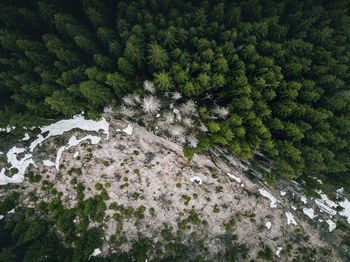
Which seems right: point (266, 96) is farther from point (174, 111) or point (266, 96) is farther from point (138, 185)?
point (138, 185)

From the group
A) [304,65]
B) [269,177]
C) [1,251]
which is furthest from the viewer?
[304,65]

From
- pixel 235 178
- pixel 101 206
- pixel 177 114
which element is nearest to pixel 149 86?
pixel 177 114

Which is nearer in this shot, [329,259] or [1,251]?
[1,251]

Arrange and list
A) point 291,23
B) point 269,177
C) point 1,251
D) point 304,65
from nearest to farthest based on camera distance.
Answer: point 1,251, point 269,177, point 304,65, point 291,23

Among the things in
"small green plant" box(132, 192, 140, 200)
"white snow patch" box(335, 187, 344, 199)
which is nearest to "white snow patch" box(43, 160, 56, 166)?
"small green plant" box(132, 192, 140, 200)

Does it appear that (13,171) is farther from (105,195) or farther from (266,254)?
(266,254)

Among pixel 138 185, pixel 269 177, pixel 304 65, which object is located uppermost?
pixel 304 65

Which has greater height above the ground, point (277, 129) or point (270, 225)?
point (277, 129)

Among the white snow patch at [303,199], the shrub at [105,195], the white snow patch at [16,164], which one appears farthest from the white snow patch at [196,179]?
the white snow patch at [16,164]

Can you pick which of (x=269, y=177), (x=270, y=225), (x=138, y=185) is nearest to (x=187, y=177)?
(x=138, y=185)
